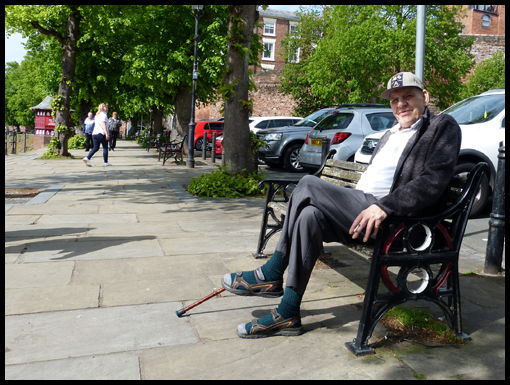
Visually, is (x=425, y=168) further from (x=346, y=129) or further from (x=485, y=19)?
(x=485, y=19)

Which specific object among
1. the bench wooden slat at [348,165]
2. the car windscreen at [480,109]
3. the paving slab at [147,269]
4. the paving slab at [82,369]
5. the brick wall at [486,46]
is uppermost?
the brick wall at [486,46]

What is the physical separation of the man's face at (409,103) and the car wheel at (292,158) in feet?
35.7

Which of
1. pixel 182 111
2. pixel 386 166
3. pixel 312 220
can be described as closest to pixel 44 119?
pixel 182 111

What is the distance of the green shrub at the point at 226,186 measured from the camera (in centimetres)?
907

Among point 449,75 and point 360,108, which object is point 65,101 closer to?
point 360,108

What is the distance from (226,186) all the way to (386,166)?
592 centimetres

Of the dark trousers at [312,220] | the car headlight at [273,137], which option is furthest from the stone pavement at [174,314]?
the car headlight at [273,137]

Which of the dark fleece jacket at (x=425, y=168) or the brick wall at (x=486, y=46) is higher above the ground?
the brick wall at (x=486, y=46)

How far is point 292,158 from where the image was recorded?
14391 mm

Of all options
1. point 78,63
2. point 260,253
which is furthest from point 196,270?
point 78,63

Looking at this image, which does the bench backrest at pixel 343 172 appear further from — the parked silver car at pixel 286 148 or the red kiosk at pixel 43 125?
the red kiosk at pixel 43 125

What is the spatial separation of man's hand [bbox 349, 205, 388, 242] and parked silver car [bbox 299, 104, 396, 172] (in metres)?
7.95

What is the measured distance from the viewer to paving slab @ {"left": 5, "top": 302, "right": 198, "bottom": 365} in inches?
113

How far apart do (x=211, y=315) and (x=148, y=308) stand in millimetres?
458
